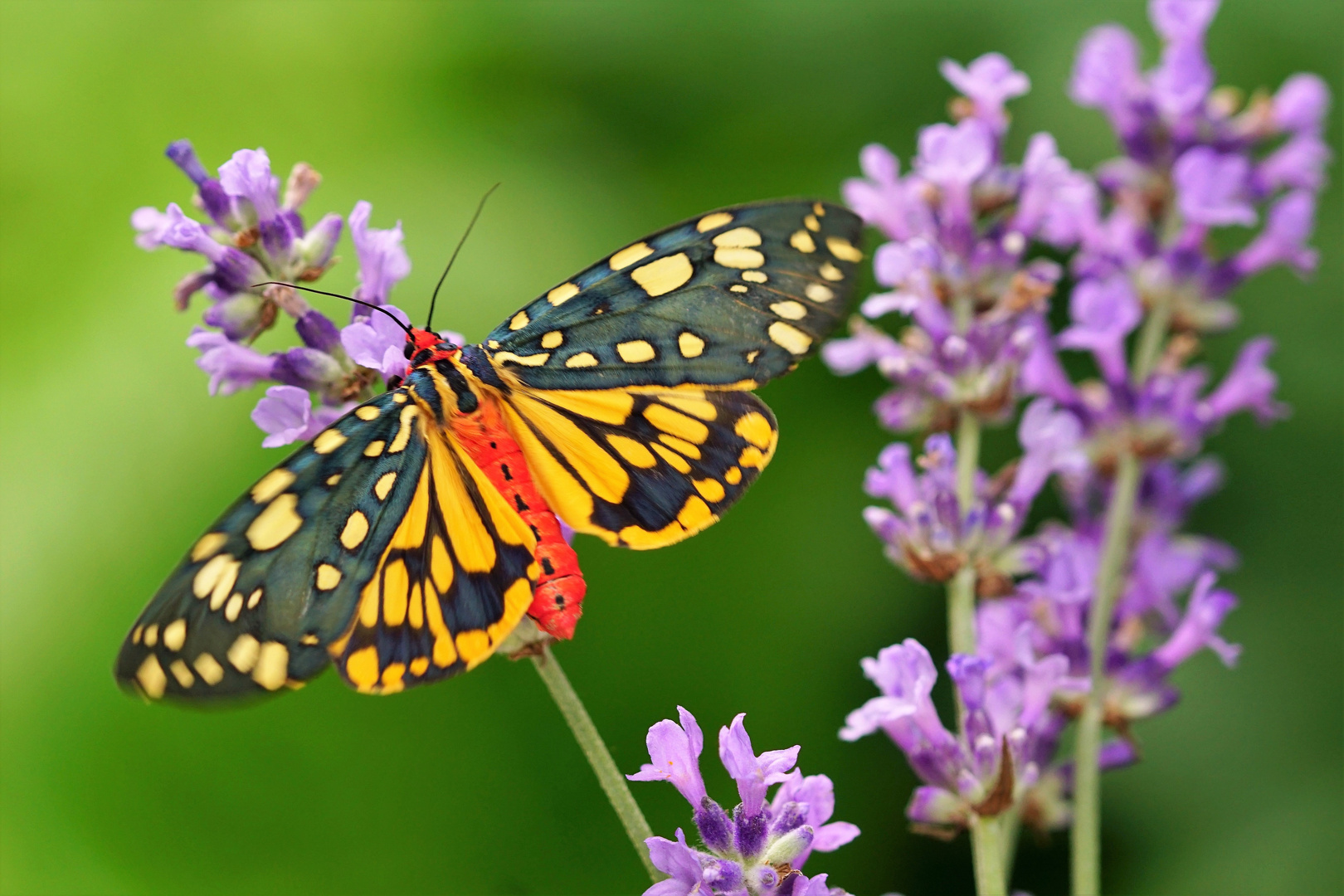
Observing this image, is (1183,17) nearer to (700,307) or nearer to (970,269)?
(970,269)

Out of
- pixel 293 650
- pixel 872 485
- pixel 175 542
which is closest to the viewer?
pixel 293 650

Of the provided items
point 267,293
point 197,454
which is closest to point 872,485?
point 267,293

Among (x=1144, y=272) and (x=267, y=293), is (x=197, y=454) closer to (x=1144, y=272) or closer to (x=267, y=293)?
(x=267, y=293)

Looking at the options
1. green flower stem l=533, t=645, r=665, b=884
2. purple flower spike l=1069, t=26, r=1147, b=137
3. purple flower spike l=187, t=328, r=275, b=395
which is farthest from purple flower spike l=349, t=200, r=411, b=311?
purple flower spike l=1069, t=26, r=1147, b=137

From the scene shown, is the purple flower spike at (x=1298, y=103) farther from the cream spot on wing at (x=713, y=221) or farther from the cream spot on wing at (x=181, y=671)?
the cream spot on wing at (x=181, y=671)

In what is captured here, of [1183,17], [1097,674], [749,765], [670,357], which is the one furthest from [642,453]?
[1183,17]

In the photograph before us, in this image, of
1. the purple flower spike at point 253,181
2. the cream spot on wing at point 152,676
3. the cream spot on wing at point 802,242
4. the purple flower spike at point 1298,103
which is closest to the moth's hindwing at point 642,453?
the cream spot on wing at point 802,242
